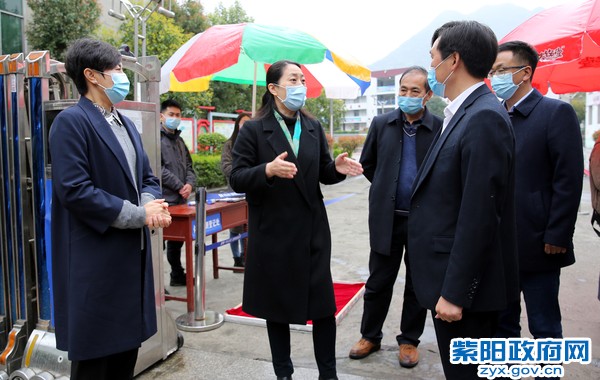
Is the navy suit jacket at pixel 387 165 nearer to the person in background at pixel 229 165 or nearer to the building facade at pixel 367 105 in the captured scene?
the person in background at pixel 229 165

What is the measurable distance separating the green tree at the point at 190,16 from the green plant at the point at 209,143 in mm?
6577

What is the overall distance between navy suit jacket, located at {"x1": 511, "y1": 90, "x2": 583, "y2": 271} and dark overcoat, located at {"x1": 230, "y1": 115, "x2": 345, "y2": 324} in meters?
1.09

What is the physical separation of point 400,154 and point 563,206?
3.33ft

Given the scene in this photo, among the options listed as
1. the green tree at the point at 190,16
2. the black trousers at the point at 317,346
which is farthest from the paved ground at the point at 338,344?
the green tree at the point at 190,16

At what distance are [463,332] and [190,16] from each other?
2071 cm

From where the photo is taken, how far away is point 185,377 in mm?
2986

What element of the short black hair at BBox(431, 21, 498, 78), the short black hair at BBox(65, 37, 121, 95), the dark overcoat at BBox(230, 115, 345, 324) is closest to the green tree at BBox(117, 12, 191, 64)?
the dark overcoat at BBox(230, 115, 345, 324)

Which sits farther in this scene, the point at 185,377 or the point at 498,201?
the point at 185,377

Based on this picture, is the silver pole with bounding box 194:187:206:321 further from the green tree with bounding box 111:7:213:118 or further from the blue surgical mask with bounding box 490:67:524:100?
the green tree with bounding box 111:7:213:118

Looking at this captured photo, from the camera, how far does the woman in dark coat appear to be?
8.45 ft

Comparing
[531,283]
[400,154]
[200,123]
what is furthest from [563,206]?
[200,123]

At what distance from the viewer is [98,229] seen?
1944 millimetres

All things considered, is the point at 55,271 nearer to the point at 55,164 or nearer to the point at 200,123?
the point at 55,164

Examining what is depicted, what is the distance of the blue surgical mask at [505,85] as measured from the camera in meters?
2.62
